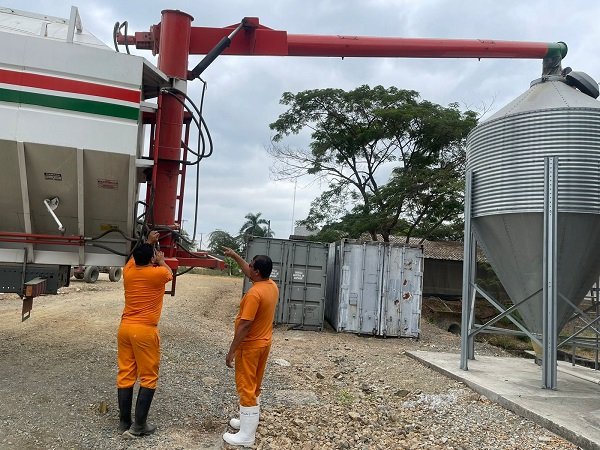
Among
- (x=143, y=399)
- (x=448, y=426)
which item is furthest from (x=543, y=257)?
(x=143, y=399)

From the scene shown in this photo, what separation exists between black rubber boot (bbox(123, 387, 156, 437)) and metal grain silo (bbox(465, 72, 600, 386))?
16.3 feet

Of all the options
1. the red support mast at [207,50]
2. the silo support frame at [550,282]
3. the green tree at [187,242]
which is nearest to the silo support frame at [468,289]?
the silo support frame at [550,282]

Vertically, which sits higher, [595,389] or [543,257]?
[543,257]

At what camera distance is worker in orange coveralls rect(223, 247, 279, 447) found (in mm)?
4402

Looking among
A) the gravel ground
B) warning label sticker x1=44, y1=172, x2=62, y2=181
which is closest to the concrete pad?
the gravel ground

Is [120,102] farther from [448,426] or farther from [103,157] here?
[448,426]

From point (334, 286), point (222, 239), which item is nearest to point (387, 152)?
point (334, 286)

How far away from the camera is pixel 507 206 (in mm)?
7051

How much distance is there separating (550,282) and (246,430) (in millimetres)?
4306

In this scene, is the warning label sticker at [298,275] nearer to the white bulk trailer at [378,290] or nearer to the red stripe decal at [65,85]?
the white bulk trailer at [378,290]

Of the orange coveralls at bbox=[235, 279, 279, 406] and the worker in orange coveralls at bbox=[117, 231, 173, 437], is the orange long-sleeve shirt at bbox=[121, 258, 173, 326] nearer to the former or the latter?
the worker in orange coveralls at bbox=[117, 231, 173, 437]

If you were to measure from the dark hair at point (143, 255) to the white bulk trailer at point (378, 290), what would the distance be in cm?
791

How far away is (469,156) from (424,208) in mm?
12093

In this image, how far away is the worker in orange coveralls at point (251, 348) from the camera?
4.40 metres
